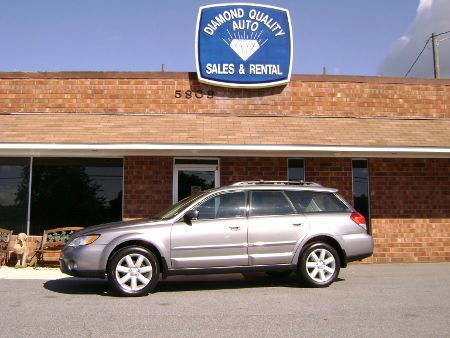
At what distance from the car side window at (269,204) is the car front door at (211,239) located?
25 cm

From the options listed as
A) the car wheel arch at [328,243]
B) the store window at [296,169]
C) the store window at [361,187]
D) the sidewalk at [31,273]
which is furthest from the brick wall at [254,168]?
the sidewalk at [31,273]

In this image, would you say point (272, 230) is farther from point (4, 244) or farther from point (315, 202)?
point (4, 244)

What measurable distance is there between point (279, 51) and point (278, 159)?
115 inches

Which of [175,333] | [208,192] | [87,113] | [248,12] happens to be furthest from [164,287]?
[248,12]

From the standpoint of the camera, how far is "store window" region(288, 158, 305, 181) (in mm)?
11328

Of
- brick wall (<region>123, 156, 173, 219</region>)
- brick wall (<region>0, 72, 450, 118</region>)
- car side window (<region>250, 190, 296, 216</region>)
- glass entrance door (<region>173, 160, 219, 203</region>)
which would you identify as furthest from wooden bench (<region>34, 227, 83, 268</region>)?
car side window (<region>250, 190, 296, 216</region>)

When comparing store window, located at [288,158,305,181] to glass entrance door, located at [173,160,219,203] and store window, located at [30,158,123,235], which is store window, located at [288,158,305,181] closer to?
glass entrance door, located at [173,160,219,203]

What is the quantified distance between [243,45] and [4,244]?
722 centimetres

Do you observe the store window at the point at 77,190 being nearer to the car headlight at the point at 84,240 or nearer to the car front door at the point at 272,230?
the car headlight at the point at 84,240

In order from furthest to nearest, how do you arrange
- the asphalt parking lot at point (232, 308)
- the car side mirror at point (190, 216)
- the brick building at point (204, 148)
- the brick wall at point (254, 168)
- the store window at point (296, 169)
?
the store window at point (296, 169)
the brick wall at point (254, 168)
the brick building at point (204, 148)
the car side mirror at point (190, 216)
the asphalt parking lot at point (232, 308)

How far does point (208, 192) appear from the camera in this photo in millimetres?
7691

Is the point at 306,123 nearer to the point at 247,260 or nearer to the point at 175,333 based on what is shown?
the point at 247,260

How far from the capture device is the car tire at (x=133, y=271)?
7004 mm

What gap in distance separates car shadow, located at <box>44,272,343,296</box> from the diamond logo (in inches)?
226
